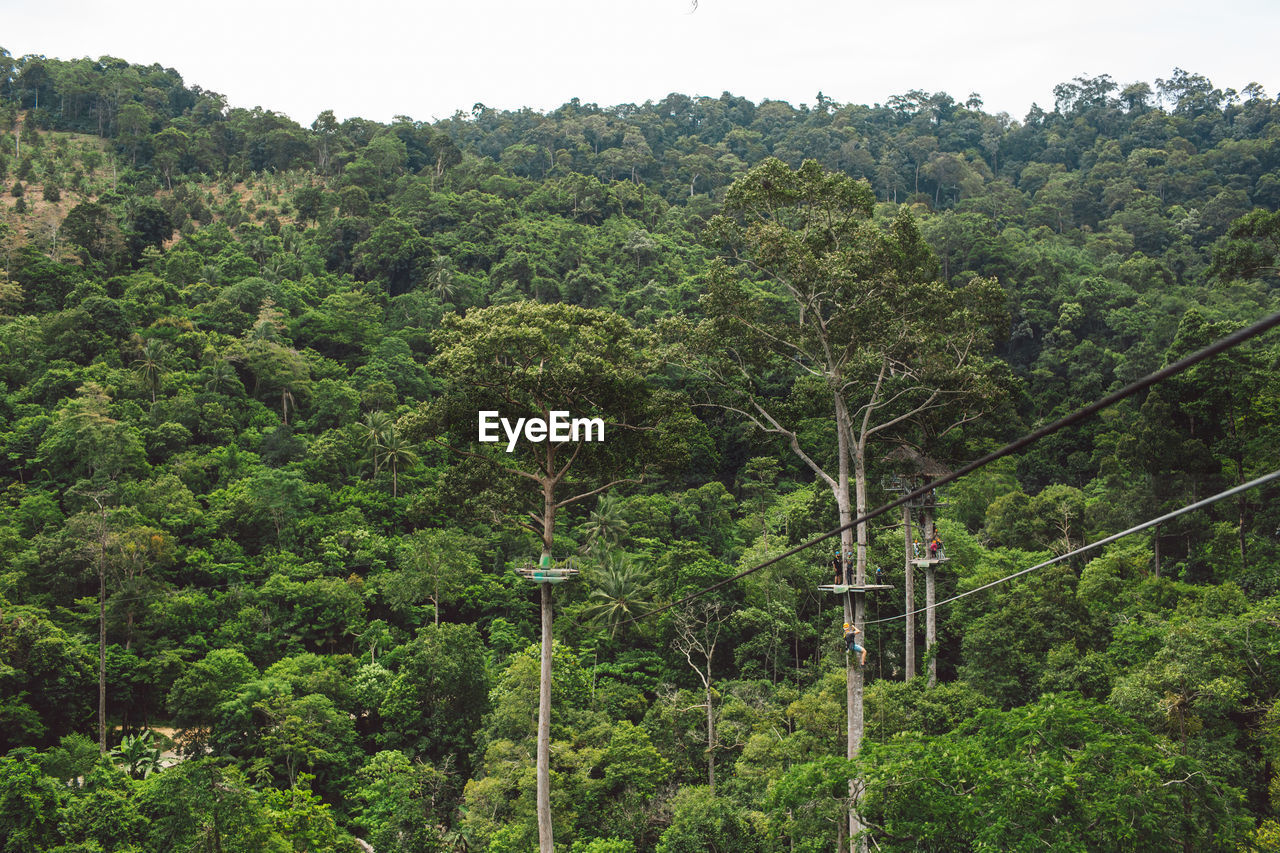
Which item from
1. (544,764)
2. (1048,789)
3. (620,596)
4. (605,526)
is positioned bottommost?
(544,764)

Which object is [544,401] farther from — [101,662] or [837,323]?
[101,662]

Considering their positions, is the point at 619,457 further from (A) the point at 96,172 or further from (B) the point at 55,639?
(A) the point at 96,172

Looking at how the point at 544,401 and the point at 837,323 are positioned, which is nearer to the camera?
the point at 544,401

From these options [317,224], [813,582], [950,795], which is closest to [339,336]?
[317,224]

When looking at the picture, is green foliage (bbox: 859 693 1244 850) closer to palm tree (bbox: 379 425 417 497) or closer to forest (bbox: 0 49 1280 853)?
forest (bbox: 0 49 1280 853)

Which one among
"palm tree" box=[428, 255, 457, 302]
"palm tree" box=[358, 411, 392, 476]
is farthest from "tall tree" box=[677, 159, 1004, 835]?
"palm tree" box=[428, 255, 457, 302]

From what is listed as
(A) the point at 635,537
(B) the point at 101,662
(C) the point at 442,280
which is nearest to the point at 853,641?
(A) the point at 635,537

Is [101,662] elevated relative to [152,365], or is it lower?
lower
